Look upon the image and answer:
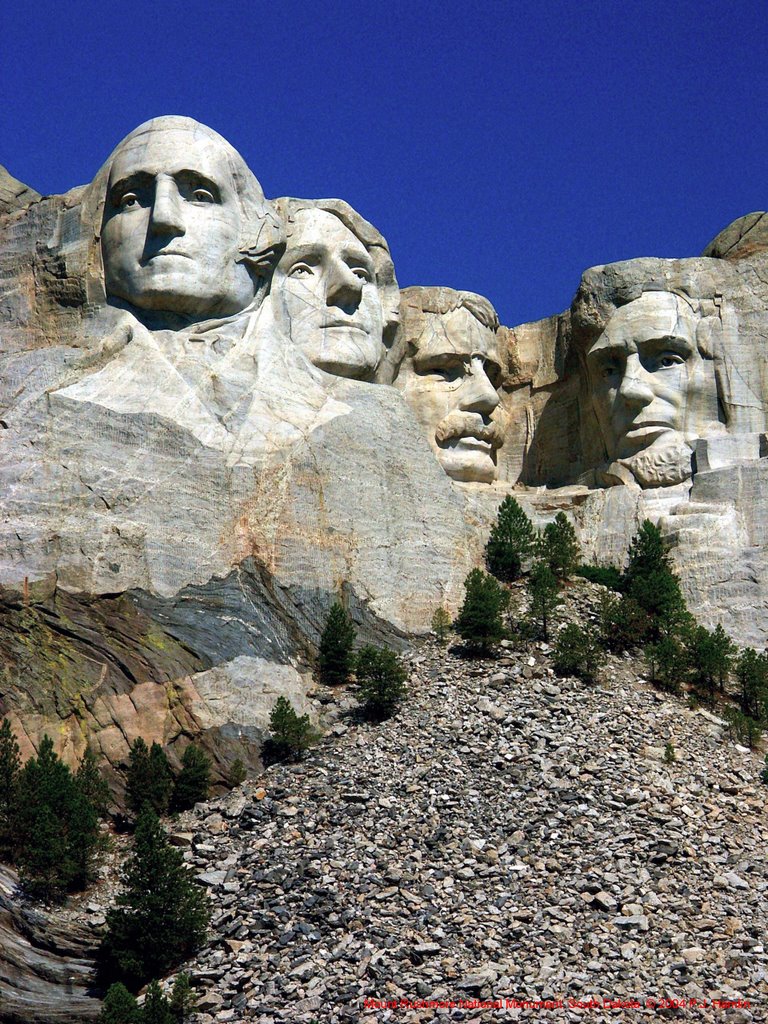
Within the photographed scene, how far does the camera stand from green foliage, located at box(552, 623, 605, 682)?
27359 millimetres

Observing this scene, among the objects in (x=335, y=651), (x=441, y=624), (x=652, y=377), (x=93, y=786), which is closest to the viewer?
(x=93, y=786)

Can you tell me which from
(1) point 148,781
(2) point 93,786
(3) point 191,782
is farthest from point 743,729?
(2) point 93,786

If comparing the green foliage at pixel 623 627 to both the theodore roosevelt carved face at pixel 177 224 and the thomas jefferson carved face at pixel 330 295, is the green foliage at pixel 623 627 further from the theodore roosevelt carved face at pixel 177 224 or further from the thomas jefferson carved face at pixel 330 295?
the theodore roosevelt carved face at pixel 177 224

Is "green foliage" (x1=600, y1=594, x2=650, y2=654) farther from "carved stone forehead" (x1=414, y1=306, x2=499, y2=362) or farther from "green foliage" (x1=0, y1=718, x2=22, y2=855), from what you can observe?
"green foliage" (x1=0, y1=718, x2=22, y2=855)

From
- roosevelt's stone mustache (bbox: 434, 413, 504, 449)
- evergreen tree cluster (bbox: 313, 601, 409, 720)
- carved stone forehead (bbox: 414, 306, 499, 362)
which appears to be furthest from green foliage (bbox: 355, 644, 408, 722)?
carved stone forehead (bbox: 414, 306, 499, 362)

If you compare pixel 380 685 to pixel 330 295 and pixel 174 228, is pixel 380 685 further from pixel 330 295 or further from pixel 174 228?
pixel 330 295

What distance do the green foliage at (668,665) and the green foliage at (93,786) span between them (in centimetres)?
674

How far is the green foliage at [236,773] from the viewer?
25.5 m

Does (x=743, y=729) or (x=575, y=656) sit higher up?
(x=575, y=656)

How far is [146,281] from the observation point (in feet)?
95.1

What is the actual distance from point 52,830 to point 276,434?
6.83 meters

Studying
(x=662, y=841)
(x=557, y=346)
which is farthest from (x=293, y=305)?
(x=662, y=841)

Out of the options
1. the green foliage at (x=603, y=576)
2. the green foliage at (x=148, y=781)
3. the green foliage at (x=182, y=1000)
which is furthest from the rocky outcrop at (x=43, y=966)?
the green foliage at (x=603, y=576)

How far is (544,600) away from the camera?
28.3 m
